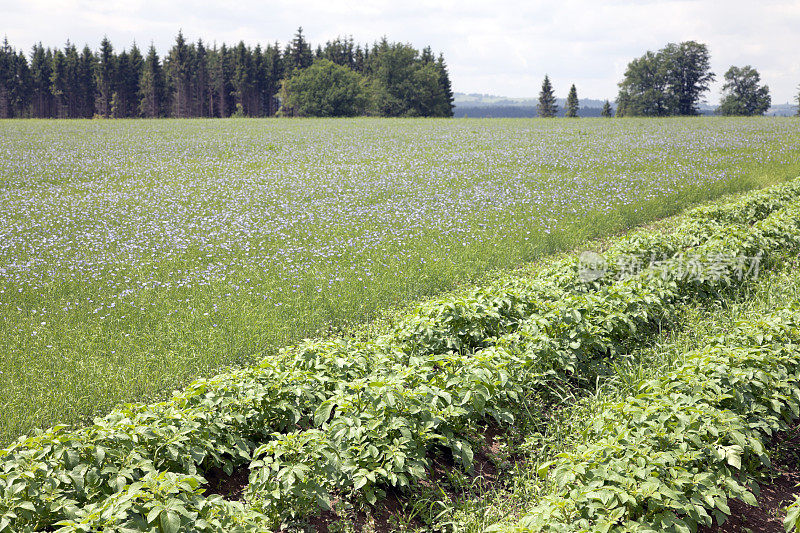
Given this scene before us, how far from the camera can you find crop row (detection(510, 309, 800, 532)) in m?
3.08

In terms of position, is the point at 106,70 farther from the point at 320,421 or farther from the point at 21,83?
the point at 320,421

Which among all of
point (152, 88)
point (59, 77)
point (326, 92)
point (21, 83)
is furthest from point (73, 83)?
point (326, 92)

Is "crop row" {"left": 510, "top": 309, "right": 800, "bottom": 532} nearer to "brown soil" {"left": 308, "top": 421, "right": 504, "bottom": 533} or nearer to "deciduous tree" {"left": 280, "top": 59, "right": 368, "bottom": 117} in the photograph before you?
"brown soil" {"left": 308, "top": 421, "right": 504, "bottom": 533}

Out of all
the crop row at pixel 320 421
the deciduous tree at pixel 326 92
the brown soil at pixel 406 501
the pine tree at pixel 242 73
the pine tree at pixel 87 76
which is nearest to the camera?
the crop row at pixel 320 421

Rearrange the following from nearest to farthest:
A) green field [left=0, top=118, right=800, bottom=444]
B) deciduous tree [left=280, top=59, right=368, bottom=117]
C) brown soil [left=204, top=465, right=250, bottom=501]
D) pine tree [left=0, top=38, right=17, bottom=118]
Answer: brown soil [left=204, top=465, right=250, bottom=501] < green field [left=0, top=118, right=800, bottom=444] < deciduous tree [left=280, top=59, right=368, bottom=117] < pine tree [left=0, top=38, right=17, bottom=118]

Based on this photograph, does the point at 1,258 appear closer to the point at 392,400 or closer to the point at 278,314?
the point at 278,314

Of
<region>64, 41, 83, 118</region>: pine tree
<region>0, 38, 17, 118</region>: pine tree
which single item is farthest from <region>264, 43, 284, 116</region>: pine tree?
<region>0, 38, 17, 118</region>: pine tree

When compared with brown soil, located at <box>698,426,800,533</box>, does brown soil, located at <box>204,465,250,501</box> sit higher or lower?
higher

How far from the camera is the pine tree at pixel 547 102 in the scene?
9350cm

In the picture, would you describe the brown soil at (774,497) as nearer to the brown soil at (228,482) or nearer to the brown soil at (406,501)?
the brown soil at (406,501)

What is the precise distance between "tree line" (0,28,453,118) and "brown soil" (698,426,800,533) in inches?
2471

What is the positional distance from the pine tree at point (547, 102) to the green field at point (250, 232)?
245 ft

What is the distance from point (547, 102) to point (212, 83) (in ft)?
187

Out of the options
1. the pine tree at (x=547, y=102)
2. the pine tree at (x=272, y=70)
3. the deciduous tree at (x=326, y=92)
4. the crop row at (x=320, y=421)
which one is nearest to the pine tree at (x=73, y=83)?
the pine tree at (x=272, y=70)
